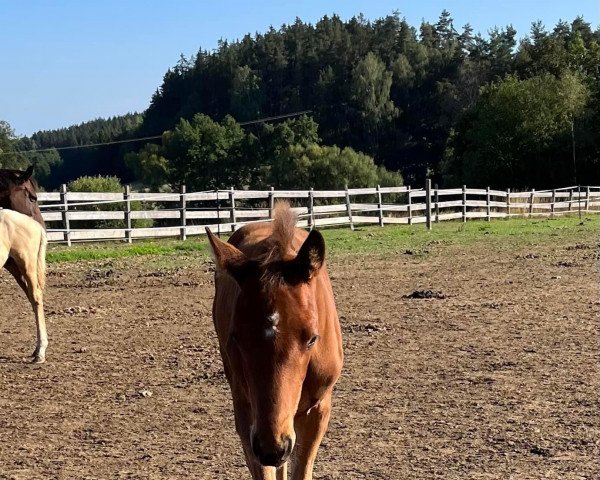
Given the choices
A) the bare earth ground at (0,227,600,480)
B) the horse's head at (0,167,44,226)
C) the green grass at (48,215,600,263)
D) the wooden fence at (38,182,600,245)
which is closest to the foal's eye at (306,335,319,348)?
the bare earth ground at (0,227,600,480)

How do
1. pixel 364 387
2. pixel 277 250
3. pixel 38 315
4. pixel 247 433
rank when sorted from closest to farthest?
pixel 277 250
pixel 247 433
pixel 364 387
pixel 38 315

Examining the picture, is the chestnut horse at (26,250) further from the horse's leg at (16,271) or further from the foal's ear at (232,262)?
the foal's ear at (232,262)

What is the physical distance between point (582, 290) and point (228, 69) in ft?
344

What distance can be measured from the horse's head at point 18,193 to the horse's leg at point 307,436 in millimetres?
8021

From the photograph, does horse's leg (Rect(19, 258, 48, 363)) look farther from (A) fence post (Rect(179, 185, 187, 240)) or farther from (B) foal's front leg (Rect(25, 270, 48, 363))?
(A) fence post (Rect(179, 185, 187, 240))

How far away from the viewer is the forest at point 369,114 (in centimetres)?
5000

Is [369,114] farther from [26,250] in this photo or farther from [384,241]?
[26,250]

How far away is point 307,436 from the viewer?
366 cm

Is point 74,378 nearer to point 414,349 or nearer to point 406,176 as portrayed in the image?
point 414,349

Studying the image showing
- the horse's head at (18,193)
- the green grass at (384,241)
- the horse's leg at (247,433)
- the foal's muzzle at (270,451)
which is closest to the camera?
the foal's muzzle at (270,451)

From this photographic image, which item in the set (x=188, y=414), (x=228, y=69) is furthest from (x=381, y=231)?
(x=228, y=69)

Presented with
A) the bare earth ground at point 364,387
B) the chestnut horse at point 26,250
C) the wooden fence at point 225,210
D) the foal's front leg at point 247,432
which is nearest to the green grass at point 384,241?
the wooden fence at point 225,210

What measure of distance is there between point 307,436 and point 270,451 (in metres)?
1.02

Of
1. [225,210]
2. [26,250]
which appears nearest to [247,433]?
[26,250]
